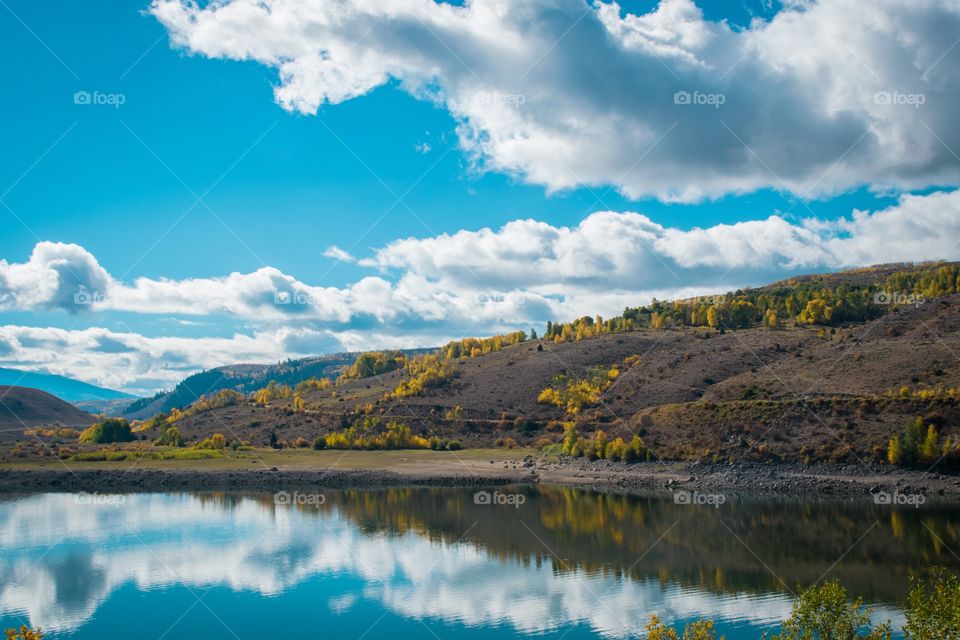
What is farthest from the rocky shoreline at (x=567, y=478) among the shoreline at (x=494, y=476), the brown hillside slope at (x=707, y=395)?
the brown hillside slope at (x=707, y=395)

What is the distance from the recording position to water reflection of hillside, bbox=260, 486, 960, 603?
45.3m

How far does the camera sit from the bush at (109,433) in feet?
491

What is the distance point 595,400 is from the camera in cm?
12331

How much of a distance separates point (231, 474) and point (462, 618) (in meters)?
71.9

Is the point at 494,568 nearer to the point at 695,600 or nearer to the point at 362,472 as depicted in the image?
the point at 695,600

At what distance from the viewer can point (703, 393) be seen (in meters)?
111

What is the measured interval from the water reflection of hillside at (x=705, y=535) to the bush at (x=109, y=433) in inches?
3662

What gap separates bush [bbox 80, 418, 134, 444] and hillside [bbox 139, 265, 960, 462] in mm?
12007

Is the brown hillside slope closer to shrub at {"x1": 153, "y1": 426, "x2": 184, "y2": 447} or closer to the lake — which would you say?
shrub at {"x1": 153, "y1": 426, "x2": 184, "y2": 447}

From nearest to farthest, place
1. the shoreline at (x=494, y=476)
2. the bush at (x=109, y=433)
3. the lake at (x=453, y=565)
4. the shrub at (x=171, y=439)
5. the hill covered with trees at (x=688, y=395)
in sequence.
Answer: the lake at (x=453, y=565), the shoreline at (x=494, y=476), the hill covered with trees at (x=688, y=395), the shrub at (x=171, y=439), the bush at (x=109, y=433)

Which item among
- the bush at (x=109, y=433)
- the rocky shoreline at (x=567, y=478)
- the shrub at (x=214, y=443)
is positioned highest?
the bush at (x=109, y=433)

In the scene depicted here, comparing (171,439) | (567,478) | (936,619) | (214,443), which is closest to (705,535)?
(936,619)

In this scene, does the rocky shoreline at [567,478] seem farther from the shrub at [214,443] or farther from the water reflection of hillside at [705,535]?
the shrub at [214,443]

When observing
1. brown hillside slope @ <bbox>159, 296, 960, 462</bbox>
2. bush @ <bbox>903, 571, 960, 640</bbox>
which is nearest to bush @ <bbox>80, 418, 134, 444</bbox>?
brown hillside slope @ <bbox>159, 296, 960, 462</bbox>
